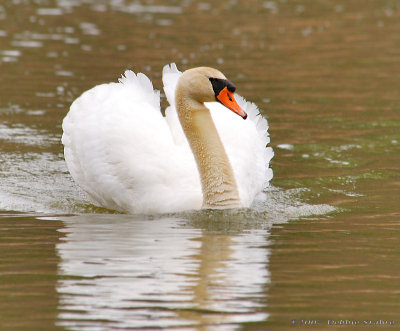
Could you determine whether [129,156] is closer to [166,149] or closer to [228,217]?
[166,149]

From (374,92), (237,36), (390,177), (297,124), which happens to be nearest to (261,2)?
(237,36)

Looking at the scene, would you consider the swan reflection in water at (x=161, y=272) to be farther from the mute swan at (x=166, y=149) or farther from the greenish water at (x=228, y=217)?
the mute swan at (x=166, y=149)

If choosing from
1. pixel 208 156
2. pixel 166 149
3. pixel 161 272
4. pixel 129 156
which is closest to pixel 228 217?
pixel 208 156

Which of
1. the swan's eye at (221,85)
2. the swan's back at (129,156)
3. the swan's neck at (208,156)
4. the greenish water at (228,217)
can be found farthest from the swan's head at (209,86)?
the greenish water at (228,217)

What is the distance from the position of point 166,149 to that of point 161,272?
8.17 feet

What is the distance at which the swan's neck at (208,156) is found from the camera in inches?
351

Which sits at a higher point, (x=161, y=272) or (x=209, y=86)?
(x=209, y=86)

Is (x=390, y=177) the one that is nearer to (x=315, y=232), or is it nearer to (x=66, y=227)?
(x=315, y=232)

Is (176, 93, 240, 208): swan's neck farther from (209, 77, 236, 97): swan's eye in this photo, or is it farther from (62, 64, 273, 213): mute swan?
(209, 77, 236, 97): swan's eye

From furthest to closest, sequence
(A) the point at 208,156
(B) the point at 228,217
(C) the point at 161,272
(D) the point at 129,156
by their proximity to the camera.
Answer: (D) the point at 129,156
(A) the point at 208,156
(B) the point at 228,217
(C) the point at 161,272

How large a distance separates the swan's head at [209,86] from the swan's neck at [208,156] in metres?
0.14

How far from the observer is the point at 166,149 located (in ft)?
30.4

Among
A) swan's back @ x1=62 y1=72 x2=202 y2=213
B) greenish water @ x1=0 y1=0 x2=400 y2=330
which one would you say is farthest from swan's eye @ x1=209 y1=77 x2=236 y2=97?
greenish water @ x1=0 y1=0 x2=400 y2=330

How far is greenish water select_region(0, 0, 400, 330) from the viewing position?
6197mm
